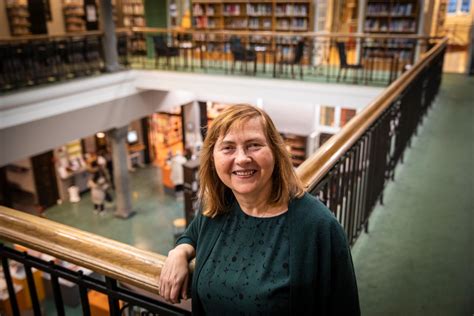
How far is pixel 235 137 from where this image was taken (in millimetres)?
1189

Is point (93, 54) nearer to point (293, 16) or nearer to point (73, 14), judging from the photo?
point (73, 14)

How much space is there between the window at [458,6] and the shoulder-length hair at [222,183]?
1770 cm

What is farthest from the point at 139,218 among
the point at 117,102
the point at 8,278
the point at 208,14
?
the point at 8,278

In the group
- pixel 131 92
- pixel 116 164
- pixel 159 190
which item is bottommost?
pixel 159 190

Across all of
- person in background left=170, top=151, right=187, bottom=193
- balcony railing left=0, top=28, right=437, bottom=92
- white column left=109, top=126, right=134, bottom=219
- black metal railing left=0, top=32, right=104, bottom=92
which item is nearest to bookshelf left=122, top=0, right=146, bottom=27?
balcony railing left=0, top=28, right=437, bottom=92

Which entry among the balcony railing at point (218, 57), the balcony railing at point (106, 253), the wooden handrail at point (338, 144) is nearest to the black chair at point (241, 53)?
the balcony railing at point (218, 57)

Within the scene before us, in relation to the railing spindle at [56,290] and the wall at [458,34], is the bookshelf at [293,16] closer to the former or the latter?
the wall at [458,34]

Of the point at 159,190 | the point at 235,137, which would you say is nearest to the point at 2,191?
the point at 159,190

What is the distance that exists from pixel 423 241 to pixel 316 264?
2.14 metres

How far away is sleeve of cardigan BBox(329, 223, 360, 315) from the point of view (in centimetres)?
112

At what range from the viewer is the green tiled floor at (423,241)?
92.8 inches

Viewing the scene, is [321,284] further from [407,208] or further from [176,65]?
[176,65]

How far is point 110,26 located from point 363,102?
5.97m

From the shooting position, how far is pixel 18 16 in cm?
1238
